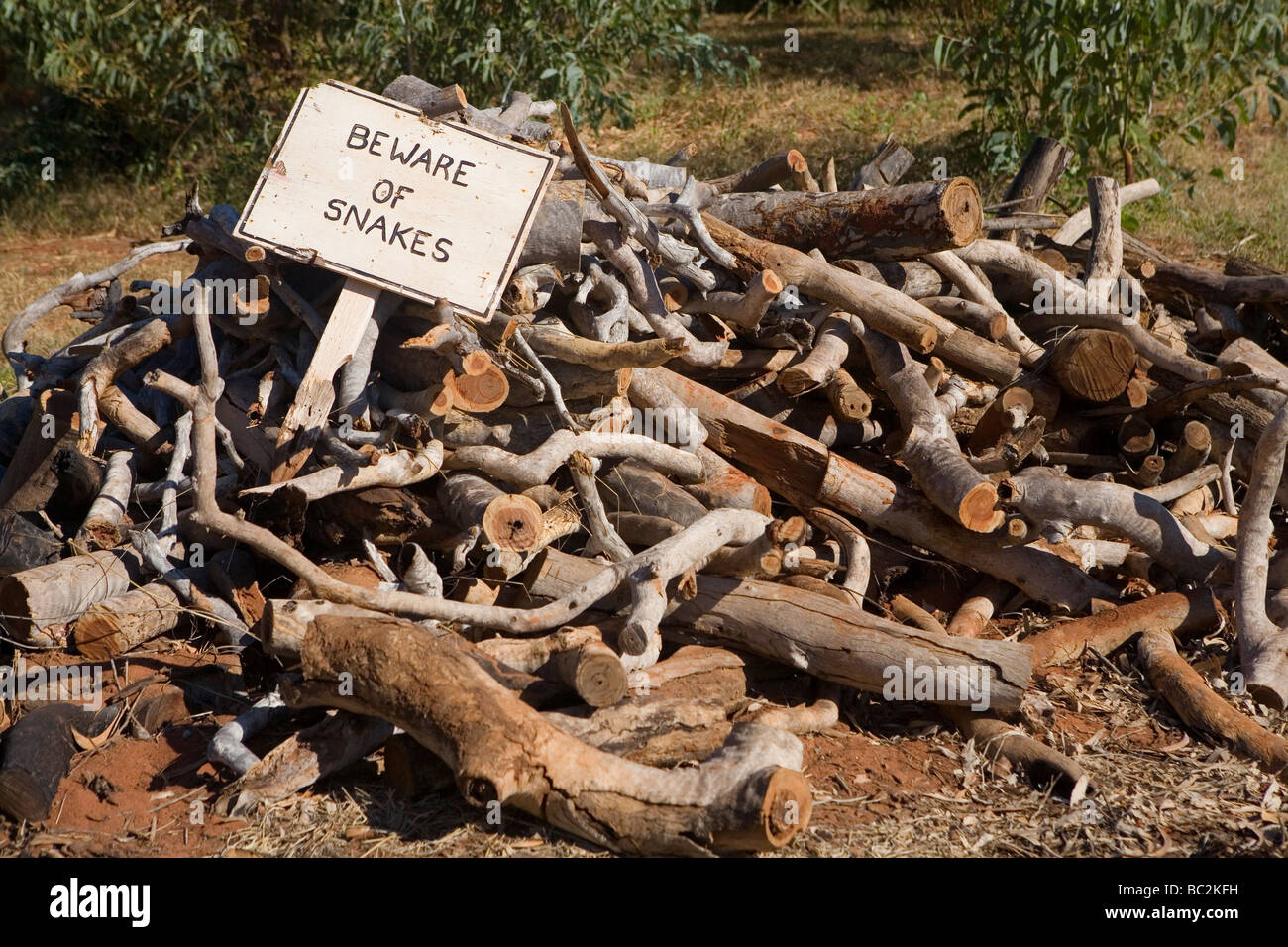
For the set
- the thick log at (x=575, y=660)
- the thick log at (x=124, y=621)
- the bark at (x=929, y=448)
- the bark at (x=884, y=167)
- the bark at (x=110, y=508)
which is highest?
the bark at (x=884, y=167)

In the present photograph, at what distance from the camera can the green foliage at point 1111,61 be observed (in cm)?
795

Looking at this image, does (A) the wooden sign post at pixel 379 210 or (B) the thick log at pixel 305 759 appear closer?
(B) the thick log at pixel 305 759

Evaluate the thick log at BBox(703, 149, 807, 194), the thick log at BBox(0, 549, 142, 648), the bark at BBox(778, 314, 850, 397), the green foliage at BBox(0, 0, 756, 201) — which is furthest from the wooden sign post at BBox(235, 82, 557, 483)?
the green foliage at BBox(0, 0, 756, 201)

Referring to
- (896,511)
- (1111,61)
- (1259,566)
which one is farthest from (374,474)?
(1111,61)

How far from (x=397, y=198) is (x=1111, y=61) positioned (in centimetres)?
627

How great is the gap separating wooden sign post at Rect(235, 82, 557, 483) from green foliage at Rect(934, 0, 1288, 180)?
201 inches

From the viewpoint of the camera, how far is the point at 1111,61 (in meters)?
8.42

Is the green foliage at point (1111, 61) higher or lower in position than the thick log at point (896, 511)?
higher

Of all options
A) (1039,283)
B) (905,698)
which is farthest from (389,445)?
(1039,283)

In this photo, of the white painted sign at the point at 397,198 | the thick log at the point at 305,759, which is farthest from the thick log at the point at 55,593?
the white painted sign at the point at 397,198

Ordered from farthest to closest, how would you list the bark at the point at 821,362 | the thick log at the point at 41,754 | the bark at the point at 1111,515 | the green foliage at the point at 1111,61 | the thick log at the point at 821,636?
1. the green foliage at the point at 1111,61
2. the bark at the point at 821,362
3. the bark at the point at 1111,515
4. the thick log at the point at 821,636
5. the thick log at the point at 41,754

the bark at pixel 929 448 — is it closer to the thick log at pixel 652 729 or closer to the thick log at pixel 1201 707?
the thick log at pixel 1201 707

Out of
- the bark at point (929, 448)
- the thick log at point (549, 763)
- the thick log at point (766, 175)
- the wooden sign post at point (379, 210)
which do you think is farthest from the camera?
the thick log at point (766, 175)

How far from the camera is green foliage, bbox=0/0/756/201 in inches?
364
